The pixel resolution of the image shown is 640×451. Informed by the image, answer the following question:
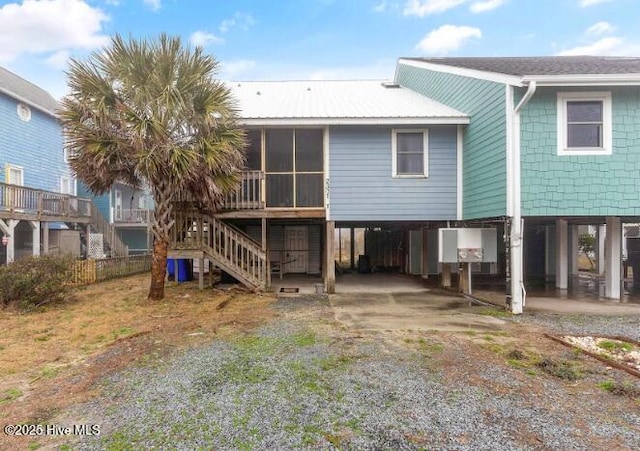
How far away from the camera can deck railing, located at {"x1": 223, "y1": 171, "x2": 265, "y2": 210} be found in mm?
9945

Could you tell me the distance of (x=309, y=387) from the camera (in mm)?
3836

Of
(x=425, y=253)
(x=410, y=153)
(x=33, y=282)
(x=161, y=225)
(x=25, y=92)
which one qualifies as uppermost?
(x=25, y=92)

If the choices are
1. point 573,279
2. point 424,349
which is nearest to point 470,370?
point 424,349

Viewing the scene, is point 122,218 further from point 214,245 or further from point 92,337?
point 92,337

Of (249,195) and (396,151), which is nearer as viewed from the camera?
(396,151)

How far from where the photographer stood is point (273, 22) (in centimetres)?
1936

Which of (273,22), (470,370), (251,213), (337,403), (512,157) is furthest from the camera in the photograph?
(273,22)

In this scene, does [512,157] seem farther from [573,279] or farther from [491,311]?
[573,279]

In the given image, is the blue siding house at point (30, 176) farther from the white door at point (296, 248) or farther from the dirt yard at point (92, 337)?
the white door at point (296, 248)

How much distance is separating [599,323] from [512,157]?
358 cm

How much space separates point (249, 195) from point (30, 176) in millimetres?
12161

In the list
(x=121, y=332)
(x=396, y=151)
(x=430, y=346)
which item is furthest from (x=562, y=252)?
(x=121, y=332)

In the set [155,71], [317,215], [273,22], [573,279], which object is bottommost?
[573,279]

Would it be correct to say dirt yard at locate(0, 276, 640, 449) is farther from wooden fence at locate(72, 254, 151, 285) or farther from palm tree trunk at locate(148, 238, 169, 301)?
wooden fence at locate(72, 254, 151, 285)
